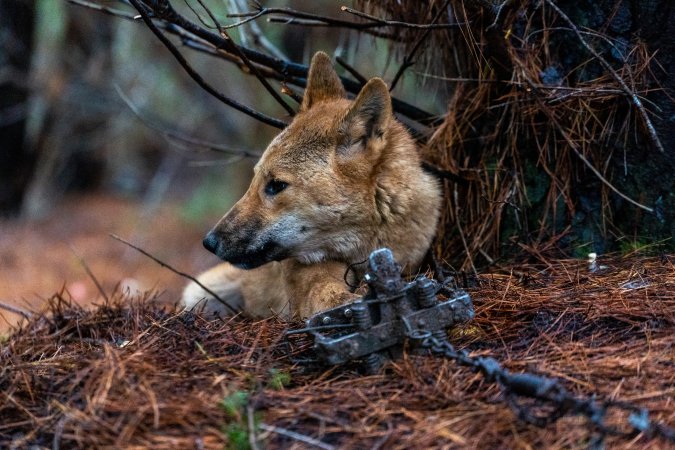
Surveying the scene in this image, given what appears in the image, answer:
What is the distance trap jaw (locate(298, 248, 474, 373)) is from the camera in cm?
271

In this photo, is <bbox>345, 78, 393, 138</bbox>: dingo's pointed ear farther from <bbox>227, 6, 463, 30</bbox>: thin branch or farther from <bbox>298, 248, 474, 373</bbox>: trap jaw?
<bbox>298, 248, 474, 373</bbox>: trap jaw

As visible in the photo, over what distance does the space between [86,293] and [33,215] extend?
4073mm

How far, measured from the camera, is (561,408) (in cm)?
220

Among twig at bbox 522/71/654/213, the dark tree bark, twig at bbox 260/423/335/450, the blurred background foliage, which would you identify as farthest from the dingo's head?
the dark tree bark

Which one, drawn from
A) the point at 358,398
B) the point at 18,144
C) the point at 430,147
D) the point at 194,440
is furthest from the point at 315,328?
the point at 18,144

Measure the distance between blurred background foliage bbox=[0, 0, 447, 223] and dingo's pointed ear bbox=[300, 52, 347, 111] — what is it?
390cm

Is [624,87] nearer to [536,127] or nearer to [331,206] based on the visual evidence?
[536,127]

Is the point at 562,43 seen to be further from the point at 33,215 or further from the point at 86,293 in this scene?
the point at 33,215

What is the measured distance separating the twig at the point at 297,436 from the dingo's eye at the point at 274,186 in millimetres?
1891

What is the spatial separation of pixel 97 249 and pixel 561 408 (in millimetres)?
8678

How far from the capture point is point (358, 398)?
8.25ft

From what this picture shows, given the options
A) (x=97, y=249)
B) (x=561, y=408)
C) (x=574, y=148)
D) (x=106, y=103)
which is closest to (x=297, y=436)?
A: (x=561, y=408)

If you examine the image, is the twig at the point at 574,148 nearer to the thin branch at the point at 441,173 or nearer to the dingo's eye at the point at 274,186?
the thin branch at the point at 441,173

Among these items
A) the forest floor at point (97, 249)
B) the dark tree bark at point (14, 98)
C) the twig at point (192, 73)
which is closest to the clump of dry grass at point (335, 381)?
the twig at point (192, 73)
